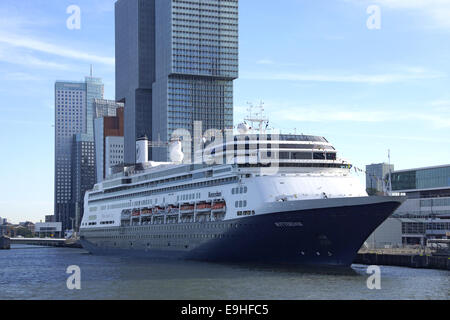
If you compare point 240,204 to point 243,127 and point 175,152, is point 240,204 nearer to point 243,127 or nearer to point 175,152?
point 243,127

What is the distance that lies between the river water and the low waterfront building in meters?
33.7

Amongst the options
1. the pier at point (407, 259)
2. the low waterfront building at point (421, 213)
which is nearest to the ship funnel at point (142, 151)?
the low waterfront building at point (421, 213)

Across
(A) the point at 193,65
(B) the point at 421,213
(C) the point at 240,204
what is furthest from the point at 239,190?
(A) the point at 193,65

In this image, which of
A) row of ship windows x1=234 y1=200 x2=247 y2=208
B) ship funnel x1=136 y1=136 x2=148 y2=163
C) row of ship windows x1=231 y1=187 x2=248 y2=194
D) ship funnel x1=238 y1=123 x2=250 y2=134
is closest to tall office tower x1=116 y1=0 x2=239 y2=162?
ship funnel x1=136 y1=136 x2=148 y2=163

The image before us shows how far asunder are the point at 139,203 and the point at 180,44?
106m

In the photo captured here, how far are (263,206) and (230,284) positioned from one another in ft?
44.5

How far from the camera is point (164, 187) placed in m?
82.9

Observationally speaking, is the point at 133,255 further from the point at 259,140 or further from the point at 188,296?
the point at 188,296

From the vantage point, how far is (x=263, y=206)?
202 feet

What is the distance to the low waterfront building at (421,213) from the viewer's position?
320ft

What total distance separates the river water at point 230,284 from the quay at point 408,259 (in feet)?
10.6

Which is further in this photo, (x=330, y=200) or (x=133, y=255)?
(x=133, y=255)

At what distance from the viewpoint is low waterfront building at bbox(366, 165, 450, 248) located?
97625 mm

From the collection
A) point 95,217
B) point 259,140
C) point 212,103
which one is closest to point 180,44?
point 212,103
